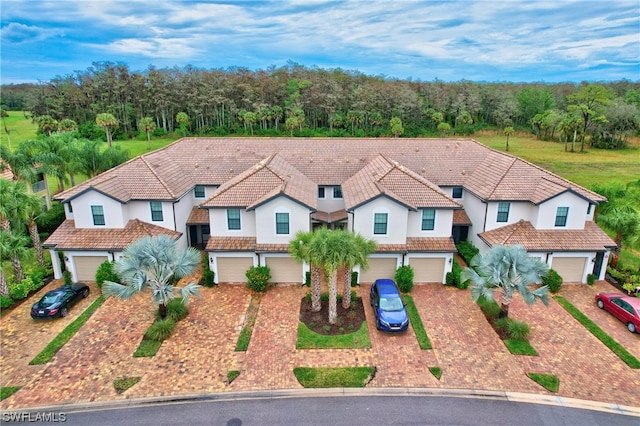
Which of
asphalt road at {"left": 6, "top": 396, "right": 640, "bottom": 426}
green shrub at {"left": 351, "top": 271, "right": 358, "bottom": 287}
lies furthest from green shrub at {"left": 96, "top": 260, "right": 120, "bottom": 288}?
green shrub at {"left": 351, "top": 271, "right": 358, "bottom": 287}

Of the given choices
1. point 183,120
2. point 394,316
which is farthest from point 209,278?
point 183,120

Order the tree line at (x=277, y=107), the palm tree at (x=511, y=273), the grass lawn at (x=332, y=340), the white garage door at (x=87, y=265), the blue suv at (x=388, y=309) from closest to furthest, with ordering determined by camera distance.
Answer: the grass lawn at (x=332, y=340)
the palm tree at (x=511, y=273)
the blue suv at (x=388, y=309)
the white garage door at (x=87, y=265)
the tree line at (x=277, y=107)

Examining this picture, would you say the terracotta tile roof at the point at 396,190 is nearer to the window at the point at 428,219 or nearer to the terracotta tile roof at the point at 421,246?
the window at the point at 428,219

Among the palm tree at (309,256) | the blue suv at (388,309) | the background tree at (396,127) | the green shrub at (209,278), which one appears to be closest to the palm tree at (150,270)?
the green shrub at (209,278)

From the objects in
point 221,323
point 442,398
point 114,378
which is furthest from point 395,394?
point 114,378

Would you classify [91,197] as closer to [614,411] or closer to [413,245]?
[413,245]

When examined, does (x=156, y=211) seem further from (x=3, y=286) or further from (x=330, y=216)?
(x=330, y=216)
